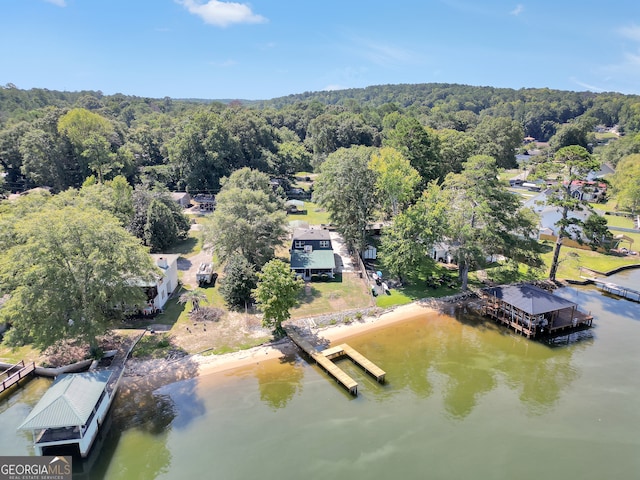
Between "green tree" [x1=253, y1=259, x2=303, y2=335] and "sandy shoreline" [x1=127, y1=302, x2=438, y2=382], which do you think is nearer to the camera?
"sandy shoreline" [x1=127, y1=302, x2=438, y2=382]

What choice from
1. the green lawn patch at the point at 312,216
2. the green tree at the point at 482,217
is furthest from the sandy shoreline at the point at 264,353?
the green lawn patch at the point at 312,216

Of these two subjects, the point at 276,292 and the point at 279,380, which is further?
the point at 276,292

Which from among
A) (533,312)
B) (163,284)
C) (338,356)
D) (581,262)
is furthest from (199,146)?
(581,262)

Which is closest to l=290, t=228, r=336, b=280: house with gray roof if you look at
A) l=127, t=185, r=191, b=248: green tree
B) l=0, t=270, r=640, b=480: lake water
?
l=0, t=270, r=640, b=480: lake water

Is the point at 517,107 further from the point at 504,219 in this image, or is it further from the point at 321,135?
the point at 504,219

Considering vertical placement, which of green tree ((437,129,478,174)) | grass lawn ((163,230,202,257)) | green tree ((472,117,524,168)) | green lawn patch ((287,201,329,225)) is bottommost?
grass lawn ((163,230,202,257))

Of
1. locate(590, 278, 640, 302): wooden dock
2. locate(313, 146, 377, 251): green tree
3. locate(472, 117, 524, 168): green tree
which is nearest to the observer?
locate(590, 278, 640, 302): wooden dock

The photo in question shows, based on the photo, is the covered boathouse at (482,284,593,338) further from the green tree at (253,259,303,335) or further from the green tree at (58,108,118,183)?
the green tree at (58,108,118,183)

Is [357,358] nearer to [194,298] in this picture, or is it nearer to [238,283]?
[238,283]
